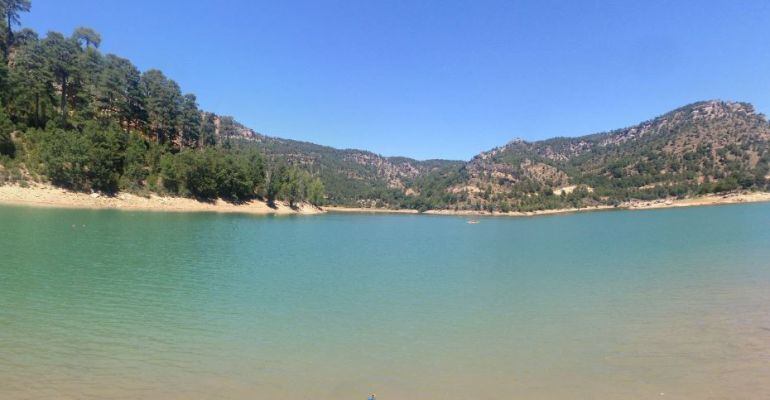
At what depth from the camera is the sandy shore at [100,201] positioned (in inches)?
2050

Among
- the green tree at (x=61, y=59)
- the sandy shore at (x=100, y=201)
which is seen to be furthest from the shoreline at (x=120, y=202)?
the green tree at (x=61, y=59)

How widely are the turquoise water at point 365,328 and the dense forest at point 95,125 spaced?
39.8 metres

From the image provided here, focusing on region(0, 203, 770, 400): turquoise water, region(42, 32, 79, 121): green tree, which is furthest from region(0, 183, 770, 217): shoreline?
region(0, 203, 770, 400): turquoise water

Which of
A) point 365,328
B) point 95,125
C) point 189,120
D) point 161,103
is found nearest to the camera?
point 365,328

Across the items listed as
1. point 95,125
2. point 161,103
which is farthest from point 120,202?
point 161,103

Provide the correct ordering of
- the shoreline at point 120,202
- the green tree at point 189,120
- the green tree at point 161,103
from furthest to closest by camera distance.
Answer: the green tree at point 189,120
the green tree at point 161,103
the shoreline at point 120,202

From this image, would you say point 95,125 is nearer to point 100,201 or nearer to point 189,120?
point 100,201

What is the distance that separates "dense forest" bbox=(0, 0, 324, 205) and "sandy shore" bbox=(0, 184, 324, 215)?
1646mm

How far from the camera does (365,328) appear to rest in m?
13.9

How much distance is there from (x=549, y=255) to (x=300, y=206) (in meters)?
89.9

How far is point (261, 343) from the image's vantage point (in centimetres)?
1206

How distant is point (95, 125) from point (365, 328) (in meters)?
70.3

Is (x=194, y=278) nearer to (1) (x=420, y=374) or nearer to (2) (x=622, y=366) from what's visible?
(1) (x=420, y=374)

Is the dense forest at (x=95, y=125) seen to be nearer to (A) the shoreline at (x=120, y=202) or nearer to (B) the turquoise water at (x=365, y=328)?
(A) the shoreline at (x=120, y=202)
